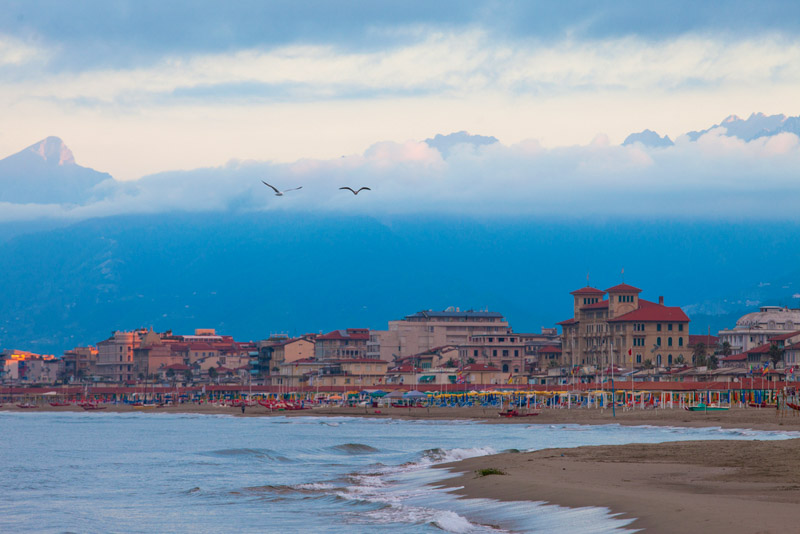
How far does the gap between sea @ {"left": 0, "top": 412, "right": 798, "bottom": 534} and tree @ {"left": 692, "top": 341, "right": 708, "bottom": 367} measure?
317 feet

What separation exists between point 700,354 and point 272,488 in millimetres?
151549

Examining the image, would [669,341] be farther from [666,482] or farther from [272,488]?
[666,482]

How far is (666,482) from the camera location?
36.8 m

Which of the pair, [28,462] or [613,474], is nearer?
[613,474]

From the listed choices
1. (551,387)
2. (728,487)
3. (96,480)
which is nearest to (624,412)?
(551,387)

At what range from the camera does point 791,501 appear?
1131 inches

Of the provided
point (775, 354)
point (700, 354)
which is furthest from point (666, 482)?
point (700, 354)

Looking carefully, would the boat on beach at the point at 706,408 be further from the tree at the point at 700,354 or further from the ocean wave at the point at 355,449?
the tree at the point at 700,354

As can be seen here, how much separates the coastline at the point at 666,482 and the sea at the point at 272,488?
998 millimetres

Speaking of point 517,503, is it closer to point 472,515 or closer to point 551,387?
point 472,515

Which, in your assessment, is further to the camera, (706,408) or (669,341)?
(669,341)

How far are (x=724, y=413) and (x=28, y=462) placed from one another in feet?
205

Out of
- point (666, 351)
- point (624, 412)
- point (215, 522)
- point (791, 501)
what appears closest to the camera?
point (791, 501)

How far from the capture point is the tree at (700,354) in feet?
604
